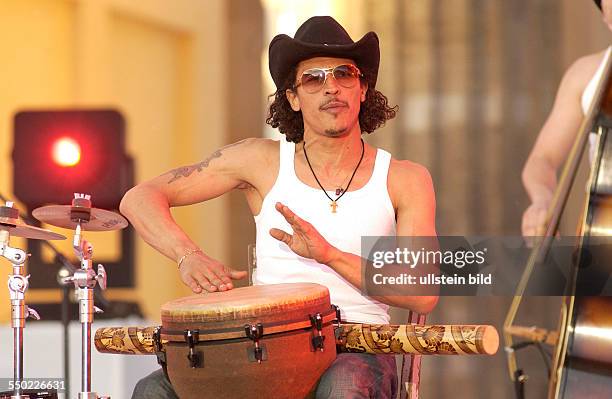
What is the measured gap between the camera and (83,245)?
111 inches

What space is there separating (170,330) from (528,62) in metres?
3.50

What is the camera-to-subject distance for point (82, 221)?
2887 mm

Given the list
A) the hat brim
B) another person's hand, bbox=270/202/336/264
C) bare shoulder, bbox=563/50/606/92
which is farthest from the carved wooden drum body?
bare shoulder, bbox=563/50/606/92

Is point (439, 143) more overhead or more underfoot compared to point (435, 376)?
more overhead

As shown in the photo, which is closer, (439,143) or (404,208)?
(404,208)

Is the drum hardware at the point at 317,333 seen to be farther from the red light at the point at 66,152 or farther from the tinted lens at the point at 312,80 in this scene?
the red light at the point at 66,152

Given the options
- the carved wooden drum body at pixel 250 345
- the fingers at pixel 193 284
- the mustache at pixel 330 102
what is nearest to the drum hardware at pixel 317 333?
the carved wooden drum body at pixel 250 345

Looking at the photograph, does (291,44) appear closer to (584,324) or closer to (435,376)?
(584,324)

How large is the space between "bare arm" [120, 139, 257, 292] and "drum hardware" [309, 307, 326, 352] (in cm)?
39

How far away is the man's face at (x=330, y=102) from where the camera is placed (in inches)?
115

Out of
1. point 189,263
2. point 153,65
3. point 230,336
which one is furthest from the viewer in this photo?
point 153,65

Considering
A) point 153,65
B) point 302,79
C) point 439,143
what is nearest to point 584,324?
point 302,79

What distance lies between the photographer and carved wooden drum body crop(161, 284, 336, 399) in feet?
7.86

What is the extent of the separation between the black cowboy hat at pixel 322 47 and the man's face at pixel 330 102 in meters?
0.02
